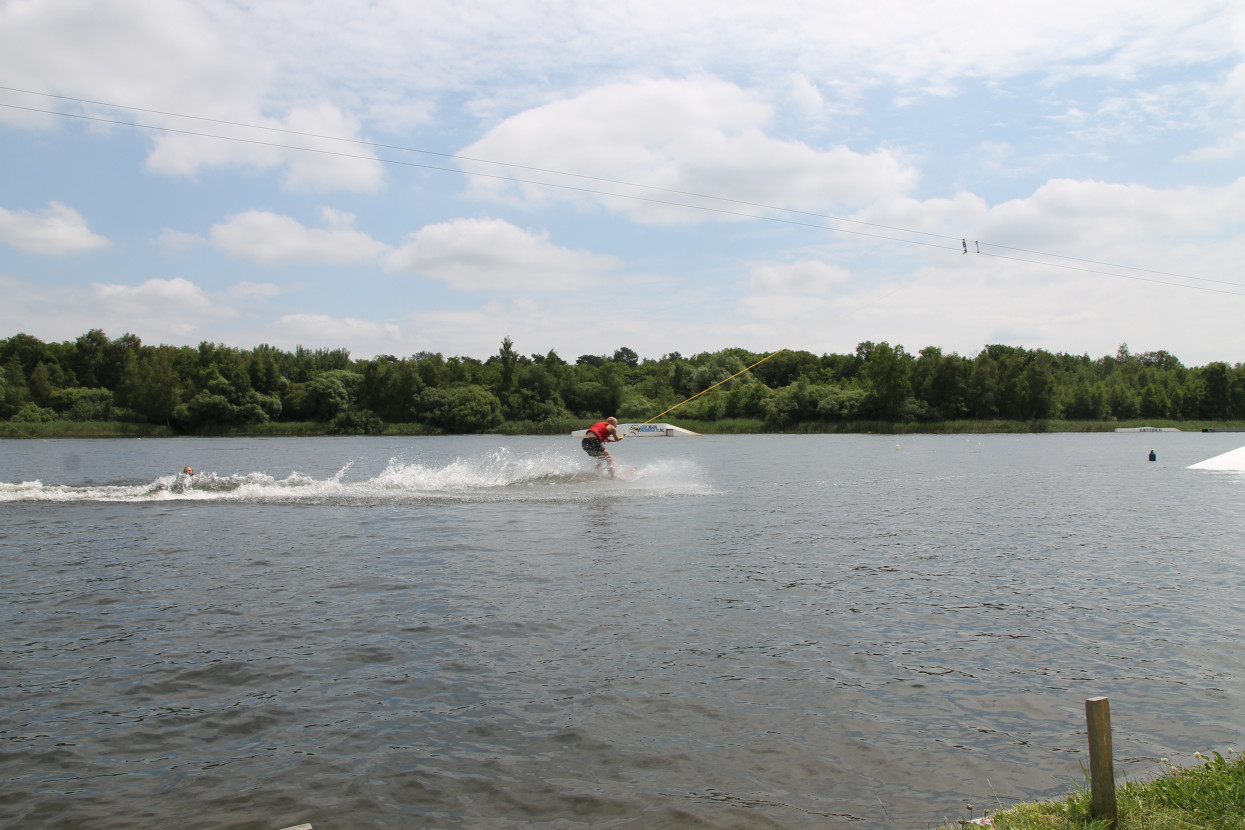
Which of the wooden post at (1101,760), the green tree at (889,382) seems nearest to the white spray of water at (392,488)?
the wooden post at (1101,760)

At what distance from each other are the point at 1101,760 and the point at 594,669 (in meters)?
5.90

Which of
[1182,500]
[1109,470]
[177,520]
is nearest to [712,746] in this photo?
[177,520]

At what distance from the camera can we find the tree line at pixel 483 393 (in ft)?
369

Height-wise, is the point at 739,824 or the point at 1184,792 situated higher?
the point at 1184,792

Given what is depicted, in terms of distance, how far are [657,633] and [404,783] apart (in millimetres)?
4937

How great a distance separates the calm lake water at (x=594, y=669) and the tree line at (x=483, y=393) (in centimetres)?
9331

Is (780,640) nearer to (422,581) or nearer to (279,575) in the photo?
(422,581)

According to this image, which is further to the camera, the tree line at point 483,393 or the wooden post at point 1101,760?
the tree line at point 483,393

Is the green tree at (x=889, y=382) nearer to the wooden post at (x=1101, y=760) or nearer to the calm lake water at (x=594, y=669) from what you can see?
the calm lake water at (x=594, y=669)

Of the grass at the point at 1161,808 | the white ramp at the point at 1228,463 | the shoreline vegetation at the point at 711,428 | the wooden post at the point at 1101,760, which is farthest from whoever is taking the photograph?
the shoreline vegetation at the point at 711,428

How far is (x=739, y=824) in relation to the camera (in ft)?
21.2

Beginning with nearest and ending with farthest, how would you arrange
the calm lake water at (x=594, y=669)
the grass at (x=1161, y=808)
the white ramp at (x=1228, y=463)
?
the grass at (x=1161, y=808), the calm lake water at (x=594, y=669), the white ramp at (x=1228, y=463)

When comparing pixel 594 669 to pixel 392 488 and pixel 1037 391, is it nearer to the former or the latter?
pixel 392 488

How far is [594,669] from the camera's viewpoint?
995cm
